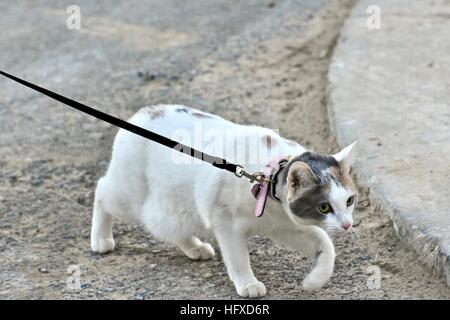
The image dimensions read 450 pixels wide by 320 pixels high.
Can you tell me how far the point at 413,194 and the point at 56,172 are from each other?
2572 mm

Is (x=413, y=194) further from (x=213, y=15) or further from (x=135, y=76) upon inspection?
(x=213, y=15)

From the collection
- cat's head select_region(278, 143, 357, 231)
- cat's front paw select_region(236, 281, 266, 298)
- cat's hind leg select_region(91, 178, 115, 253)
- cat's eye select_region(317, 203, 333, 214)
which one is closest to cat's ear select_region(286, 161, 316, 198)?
cat's head select_region(278, 143, 357, 231)

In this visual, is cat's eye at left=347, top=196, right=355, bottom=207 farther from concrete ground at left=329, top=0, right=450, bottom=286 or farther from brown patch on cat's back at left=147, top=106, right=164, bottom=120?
brown patch on cat's back at left=147, top=106, right=164, bottom=120

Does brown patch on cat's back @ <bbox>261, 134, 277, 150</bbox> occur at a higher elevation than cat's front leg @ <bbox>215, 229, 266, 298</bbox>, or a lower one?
higher

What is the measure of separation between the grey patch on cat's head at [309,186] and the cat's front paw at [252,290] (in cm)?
46

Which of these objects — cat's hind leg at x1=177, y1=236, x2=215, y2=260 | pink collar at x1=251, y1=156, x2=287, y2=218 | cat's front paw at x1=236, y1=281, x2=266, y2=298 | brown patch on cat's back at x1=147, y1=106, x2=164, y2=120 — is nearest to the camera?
pink collar at x1=251, y1=156, x2=287, y2=218

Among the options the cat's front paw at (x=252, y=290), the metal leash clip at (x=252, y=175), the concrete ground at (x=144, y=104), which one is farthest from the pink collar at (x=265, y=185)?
the concrete ground at (x=144, y=104)

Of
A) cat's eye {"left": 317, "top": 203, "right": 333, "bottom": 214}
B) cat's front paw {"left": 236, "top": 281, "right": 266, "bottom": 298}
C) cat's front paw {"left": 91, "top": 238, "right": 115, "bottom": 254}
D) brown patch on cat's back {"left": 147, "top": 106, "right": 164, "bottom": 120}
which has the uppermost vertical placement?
brown patch on cat's back {"left": 147, "top": 106, "right": 164, "bottom": 120}

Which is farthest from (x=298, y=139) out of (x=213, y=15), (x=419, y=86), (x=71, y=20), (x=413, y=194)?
(x=71, y=20)

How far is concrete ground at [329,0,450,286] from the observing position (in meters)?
4.35

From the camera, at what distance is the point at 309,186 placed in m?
3.65

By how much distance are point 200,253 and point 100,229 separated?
580mm

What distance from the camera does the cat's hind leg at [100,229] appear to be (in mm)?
4723

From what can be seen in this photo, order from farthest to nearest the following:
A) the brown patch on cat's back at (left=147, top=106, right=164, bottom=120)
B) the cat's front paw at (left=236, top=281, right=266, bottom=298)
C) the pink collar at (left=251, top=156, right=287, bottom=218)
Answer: the brown patch on cat's back at (left=147, top=106, right=164, bottom=120) < the cat's front paw at (left=236, top=281, right=266, bottom=298) < the pink collar at (left=251, top=156, right=287, bottom=218)
